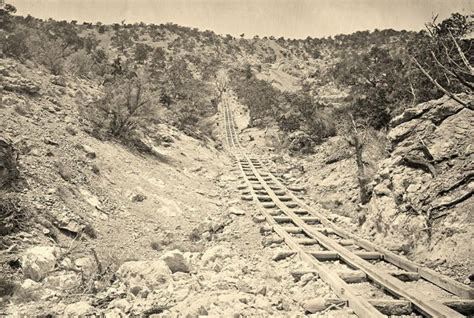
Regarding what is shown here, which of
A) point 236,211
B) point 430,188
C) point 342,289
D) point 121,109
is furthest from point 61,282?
point 121,109

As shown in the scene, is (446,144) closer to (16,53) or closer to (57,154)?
(57,154)

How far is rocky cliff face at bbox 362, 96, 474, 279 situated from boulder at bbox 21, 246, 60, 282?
252 inches

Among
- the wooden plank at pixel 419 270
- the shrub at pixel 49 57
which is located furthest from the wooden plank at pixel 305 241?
the shrub at pixel 49 57

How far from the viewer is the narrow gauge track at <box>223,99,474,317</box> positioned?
4848mm

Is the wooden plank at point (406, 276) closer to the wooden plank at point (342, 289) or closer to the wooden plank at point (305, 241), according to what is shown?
the wooden plank at point (342, 289)

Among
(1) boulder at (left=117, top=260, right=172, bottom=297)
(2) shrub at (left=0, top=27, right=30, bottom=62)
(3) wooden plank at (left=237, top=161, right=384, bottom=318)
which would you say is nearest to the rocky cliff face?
(3) wooden plank at (left=237, top=161, right=384, bottom=318)

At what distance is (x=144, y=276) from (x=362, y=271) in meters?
3.64

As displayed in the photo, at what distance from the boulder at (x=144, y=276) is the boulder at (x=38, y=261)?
1.10m

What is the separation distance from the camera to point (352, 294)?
5074 millimetres

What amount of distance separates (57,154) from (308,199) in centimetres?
781

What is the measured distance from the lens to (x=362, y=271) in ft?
20.2

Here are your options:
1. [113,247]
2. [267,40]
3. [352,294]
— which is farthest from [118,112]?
[267,40]

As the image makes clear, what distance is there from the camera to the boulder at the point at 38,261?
5.53 meters

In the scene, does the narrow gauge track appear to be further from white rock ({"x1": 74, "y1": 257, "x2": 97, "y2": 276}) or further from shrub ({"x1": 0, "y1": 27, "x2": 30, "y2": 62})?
shrub ({"x1": 0, "y1": 27, "x2": 30, "y2": 62})
